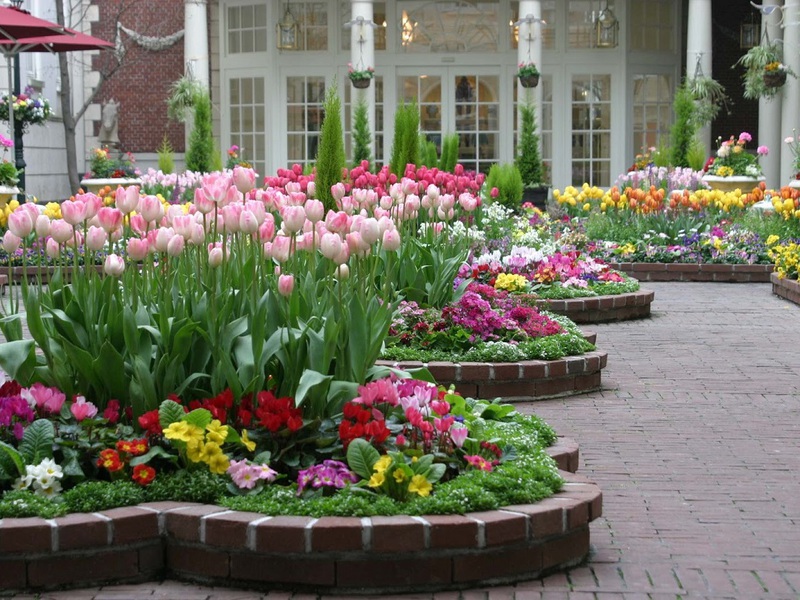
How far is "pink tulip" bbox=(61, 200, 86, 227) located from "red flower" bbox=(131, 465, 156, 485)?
3.47ft

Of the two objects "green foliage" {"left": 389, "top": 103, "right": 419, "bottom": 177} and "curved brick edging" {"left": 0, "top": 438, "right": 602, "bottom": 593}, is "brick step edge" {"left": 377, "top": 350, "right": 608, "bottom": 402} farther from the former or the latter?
"green foliage" {"left": 389, "top": 103, "right": 419, "bottom": 177}

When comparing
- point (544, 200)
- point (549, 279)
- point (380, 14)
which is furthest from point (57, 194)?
point (549, 279)

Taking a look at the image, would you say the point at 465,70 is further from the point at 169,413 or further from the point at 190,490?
the point at 190,490

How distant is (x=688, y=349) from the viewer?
975 cm

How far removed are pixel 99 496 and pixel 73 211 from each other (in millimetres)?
1185

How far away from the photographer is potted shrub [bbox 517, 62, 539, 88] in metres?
23.9

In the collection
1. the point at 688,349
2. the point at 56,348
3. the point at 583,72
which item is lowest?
the point at 688,349

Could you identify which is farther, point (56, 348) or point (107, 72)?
point (107, 72)

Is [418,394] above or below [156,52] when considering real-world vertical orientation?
below

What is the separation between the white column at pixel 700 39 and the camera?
23891mm

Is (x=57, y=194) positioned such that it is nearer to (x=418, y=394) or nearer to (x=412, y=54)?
(x=412, y=54)

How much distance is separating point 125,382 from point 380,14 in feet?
74.1

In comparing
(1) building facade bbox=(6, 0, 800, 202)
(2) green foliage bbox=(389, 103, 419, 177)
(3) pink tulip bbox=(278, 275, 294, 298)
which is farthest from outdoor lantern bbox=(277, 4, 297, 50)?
(3) pink tulip bbox=(278, 275, 294, 298)

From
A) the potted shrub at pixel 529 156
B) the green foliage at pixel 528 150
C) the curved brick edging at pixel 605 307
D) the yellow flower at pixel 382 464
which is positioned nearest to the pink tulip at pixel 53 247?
the yellow flower at pixel 382 464
